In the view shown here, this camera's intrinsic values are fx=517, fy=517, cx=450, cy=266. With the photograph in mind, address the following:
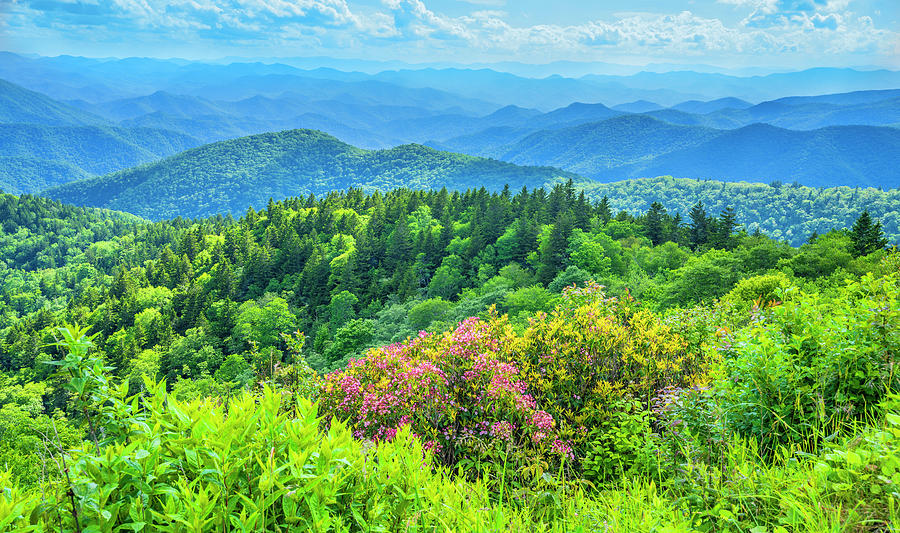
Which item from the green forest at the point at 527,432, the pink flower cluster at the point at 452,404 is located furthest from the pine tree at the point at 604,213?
the pink flower cluster at the point at 452,404

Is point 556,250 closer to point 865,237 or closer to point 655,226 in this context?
point 655,226

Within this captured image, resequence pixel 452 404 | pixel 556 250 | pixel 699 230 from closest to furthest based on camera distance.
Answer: pixel 452 404
pixel 556 250
pixel 699 230

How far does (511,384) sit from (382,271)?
6469cm

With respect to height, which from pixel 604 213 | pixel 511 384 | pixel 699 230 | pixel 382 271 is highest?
pixel 511 384

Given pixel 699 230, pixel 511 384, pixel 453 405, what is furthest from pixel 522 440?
pixel 699 230

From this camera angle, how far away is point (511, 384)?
5812 millimetres

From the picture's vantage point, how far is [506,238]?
63.9m

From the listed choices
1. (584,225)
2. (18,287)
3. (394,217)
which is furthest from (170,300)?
(18,287)

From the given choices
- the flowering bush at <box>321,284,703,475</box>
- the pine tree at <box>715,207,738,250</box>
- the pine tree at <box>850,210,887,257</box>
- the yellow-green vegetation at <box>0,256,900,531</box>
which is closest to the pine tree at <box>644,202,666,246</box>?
the pine tree at <box>715,207,738,250</box>

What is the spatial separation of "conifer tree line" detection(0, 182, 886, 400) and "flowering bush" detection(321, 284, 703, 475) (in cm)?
2370

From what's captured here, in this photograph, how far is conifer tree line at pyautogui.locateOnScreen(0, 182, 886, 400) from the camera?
36688mm

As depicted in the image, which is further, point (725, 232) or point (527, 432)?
point (725, 232)

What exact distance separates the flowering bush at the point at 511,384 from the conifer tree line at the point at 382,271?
2370 centimetres

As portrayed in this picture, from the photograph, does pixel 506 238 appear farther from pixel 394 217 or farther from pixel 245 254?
pixel 245 254
